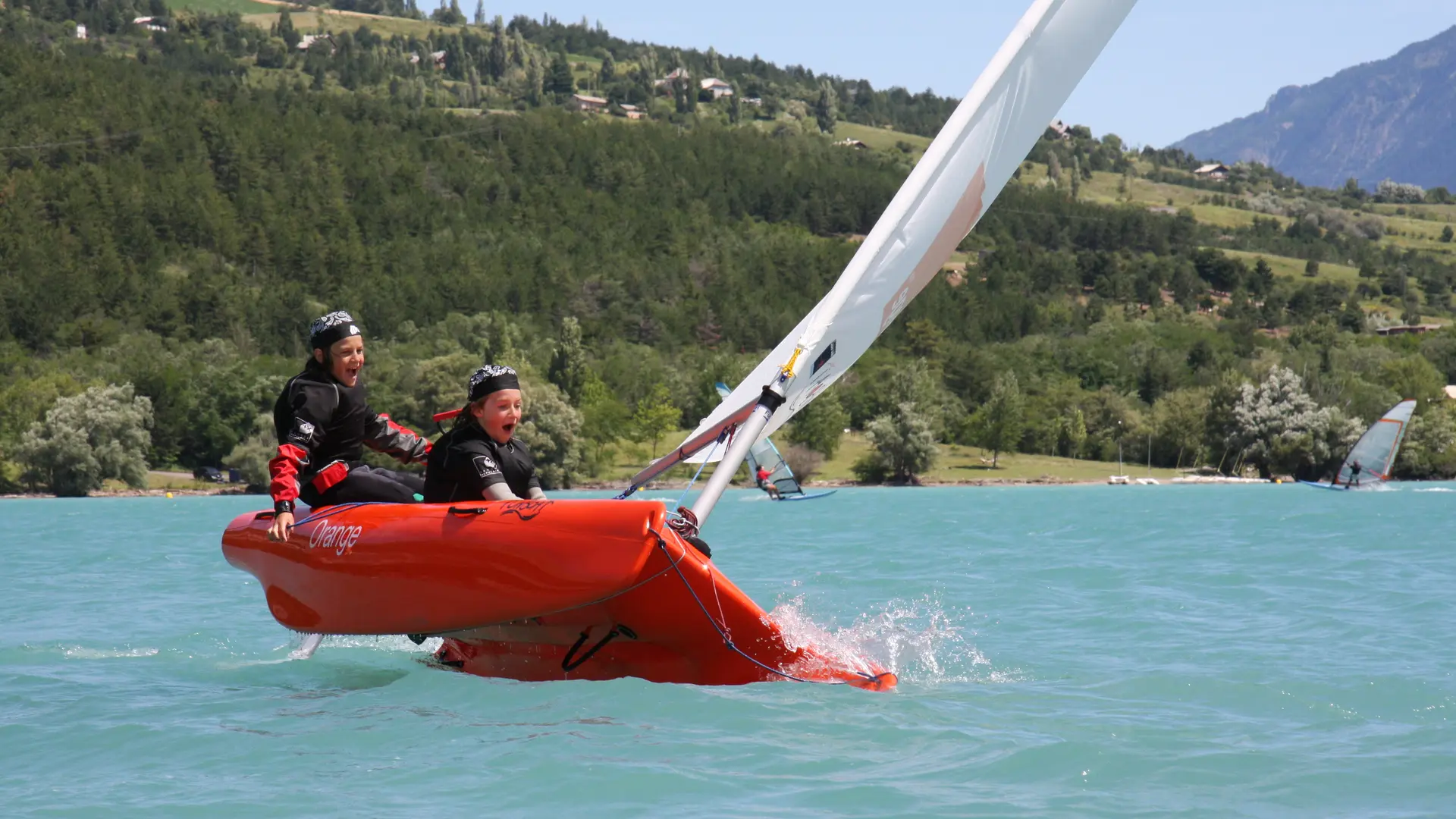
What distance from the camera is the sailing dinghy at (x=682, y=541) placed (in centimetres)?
694

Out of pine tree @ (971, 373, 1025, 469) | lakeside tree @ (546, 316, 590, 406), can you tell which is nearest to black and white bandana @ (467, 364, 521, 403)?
pine tree @ (971, 373, 1025, 469)

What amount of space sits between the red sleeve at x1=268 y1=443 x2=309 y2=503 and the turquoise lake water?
1163mm

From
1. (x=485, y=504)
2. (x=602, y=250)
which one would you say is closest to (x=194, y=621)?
(x=485, y=504)

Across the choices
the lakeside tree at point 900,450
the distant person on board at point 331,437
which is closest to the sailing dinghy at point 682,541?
the distant person on board at point 331,437

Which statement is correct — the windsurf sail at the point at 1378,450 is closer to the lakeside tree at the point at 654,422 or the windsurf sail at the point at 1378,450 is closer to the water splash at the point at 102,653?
the lakeside tree at the point at 654,422

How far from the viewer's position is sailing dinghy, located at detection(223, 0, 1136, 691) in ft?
22.8

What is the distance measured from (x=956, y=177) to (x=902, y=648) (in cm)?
326

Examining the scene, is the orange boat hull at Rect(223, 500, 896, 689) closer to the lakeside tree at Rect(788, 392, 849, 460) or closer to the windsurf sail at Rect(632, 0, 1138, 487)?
the windsurf sail at Rect(632, 0, 1138, 487)

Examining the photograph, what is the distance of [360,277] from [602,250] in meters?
27.2

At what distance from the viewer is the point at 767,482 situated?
49.2m

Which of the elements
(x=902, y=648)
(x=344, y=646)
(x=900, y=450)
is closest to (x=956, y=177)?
(x=902, y=648)

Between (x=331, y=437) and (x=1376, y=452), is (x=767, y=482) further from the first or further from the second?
(x=331, y=437)

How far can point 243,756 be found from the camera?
21.2 ft

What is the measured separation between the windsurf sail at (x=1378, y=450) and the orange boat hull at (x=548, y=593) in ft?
152
